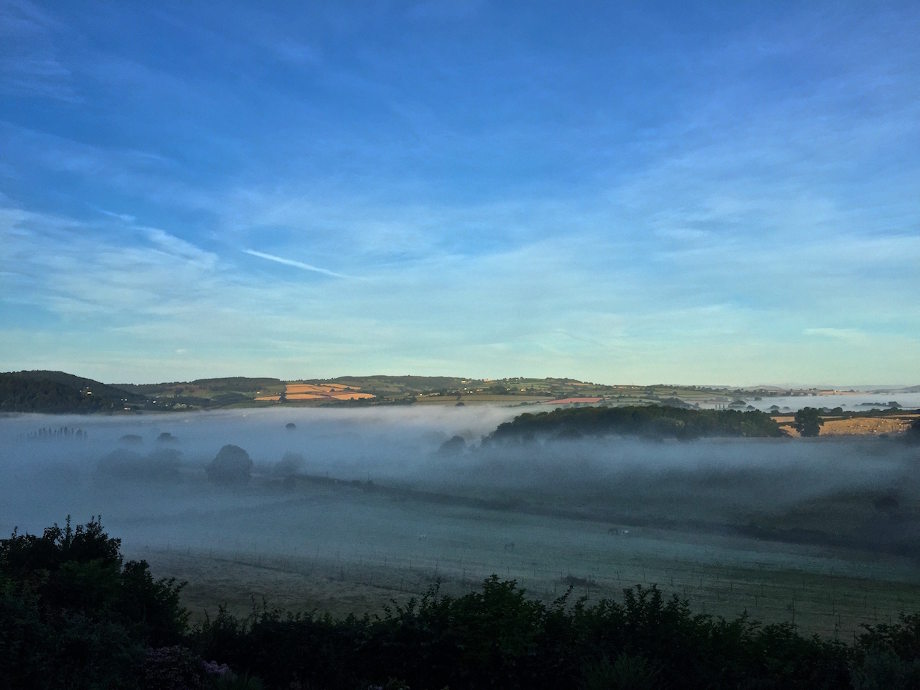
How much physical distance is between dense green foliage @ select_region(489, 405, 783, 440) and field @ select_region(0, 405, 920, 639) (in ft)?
13.6

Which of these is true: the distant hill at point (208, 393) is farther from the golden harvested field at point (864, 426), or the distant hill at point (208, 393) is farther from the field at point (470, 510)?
the golden harvested field at point (864, 426)

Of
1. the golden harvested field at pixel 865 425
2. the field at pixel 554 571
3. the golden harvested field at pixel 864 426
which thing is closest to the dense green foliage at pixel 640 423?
the golden harvested field at pixel 865 425

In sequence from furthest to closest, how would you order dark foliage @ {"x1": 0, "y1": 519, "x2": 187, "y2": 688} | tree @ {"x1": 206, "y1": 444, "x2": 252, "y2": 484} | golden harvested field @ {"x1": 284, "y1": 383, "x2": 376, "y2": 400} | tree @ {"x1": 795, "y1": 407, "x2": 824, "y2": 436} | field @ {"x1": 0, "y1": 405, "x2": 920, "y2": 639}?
1. golden harvested field @ {"x1": 284, "y1": 383, "x2": 376, "y2": 400}
2. tree @ {"x1": 206, "y1": 444, "x2": 252, "y2": 484}
3. tree @ {"x1": 795, "y1": 407, "x2": 824, "y2": 436}
4. field @ {"x1": 0, "y1": 405, "x2": 920, "y2": 639}
5. dark foliage @ {"x1": 0, "y1": 519, "x2": 187, "y2": 688}

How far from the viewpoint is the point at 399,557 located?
4647 cm

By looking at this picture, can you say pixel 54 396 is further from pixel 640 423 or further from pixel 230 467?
pixel 640 423

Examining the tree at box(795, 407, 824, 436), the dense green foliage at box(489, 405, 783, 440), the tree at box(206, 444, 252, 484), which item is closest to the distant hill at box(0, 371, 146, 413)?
the tree at box(206, 444, 252, 484)

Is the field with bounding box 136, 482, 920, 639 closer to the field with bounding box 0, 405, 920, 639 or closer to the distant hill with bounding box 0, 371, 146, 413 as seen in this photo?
the field with bounding box 0, 405, 920, 639

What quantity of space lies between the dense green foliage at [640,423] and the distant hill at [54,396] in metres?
61.2

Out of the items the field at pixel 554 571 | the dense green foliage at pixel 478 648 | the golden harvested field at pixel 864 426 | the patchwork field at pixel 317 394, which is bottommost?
the field at pixel 554 571

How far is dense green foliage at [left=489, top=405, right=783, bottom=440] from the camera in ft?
318

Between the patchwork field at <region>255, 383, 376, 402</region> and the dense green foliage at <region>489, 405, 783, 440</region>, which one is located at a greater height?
the patchwork field at <region>255, 383, 376, 402</region>

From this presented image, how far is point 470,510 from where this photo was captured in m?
73.8

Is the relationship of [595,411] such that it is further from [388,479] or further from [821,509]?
[821,509]

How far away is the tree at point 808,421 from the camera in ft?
276
